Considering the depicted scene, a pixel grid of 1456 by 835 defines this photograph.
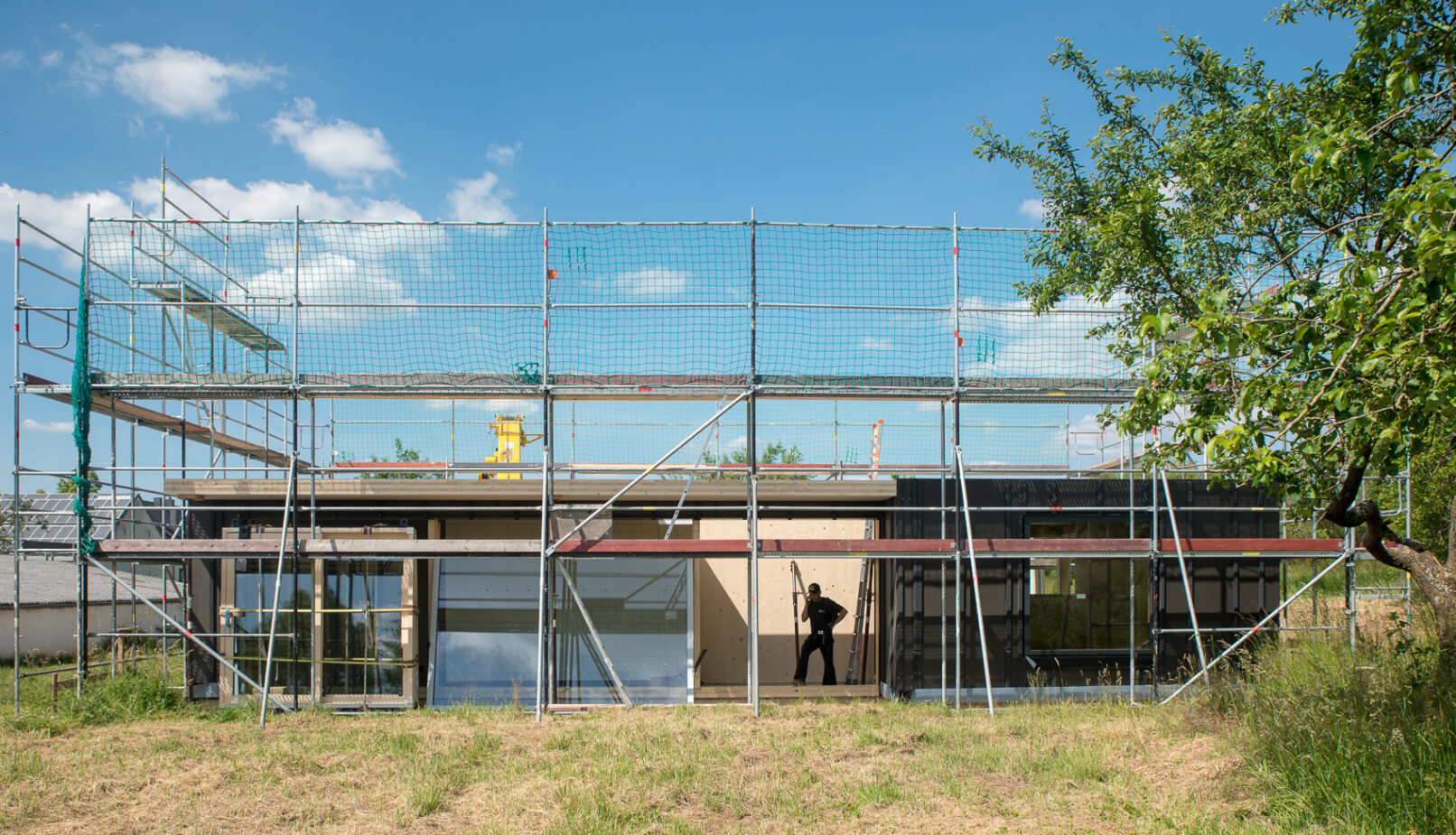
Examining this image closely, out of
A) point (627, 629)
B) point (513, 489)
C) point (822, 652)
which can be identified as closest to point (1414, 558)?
point (822, 652)

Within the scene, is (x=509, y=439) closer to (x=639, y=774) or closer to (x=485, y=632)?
(x=485, y=632)

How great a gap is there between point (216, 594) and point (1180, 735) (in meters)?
10.6

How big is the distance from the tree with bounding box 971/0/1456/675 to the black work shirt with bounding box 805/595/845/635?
461 cm

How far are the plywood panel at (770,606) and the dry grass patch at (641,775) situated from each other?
3274 mm

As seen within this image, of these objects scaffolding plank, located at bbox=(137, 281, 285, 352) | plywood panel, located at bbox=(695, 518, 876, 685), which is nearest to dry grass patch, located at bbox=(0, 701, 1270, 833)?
plywood panel, located at bbox=(695, 518, 876, 685)

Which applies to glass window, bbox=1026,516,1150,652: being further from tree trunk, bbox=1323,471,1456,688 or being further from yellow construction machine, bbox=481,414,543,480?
yellow construction machine, bbox=481,414,543,480

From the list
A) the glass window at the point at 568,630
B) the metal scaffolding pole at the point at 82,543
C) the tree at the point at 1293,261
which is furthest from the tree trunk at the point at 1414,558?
the metal scaffolding pole at the point at 82,543

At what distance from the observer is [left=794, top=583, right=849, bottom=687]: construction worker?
1238 cm

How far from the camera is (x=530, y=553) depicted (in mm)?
10492

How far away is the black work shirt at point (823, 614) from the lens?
12.4 meters

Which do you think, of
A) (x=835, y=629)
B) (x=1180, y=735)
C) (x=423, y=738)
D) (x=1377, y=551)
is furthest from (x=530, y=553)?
(x=1377, y=551)

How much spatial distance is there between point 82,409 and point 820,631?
8.88 meters

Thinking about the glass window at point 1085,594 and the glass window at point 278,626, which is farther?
the glass window at point 1085,594

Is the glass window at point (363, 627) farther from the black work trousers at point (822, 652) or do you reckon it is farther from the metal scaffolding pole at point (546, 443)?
the black work trousers at point (822, 652)
